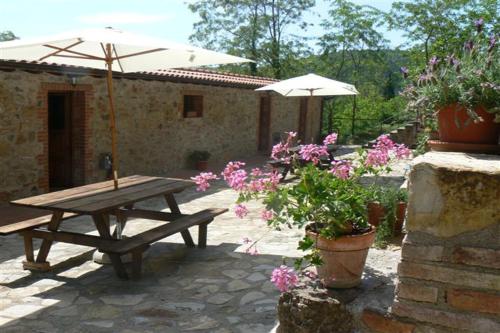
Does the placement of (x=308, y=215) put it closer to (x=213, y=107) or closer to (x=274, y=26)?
(x=213, y=107)

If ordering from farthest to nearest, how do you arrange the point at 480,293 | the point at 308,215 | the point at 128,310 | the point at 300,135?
the point at 300,135
the point at 128,310
the point at 308,215
the point at 480,293

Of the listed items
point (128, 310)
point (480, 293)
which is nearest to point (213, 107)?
point (128, 310)

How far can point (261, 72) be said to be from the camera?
27.2 metres

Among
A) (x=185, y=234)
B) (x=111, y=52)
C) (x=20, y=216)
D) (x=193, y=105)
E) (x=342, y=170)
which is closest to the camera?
(x=342, y=170)

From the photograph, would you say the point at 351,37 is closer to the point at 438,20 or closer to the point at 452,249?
the point at 438,20

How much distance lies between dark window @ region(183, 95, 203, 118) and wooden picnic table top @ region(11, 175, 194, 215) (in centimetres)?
634

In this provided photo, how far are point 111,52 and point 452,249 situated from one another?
4425mm

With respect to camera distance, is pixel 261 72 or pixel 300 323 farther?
pixel 261 72

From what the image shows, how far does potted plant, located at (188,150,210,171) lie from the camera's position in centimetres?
1216

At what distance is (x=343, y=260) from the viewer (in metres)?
2.55

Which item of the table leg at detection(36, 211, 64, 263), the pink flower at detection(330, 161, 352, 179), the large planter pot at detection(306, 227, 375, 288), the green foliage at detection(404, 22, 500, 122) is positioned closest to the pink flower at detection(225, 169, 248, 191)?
the pink flower at detection(330, 161, 352, 179)

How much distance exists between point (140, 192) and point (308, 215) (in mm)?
2870

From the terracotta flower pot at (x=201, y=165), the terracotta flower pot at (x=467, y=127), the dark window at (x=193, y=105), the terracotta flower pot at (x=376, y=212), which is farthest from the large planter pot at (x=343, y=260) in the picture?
the dark window at (x=193, y=105)

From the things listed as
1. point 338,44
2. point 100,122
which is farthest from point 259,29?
point 100,122
